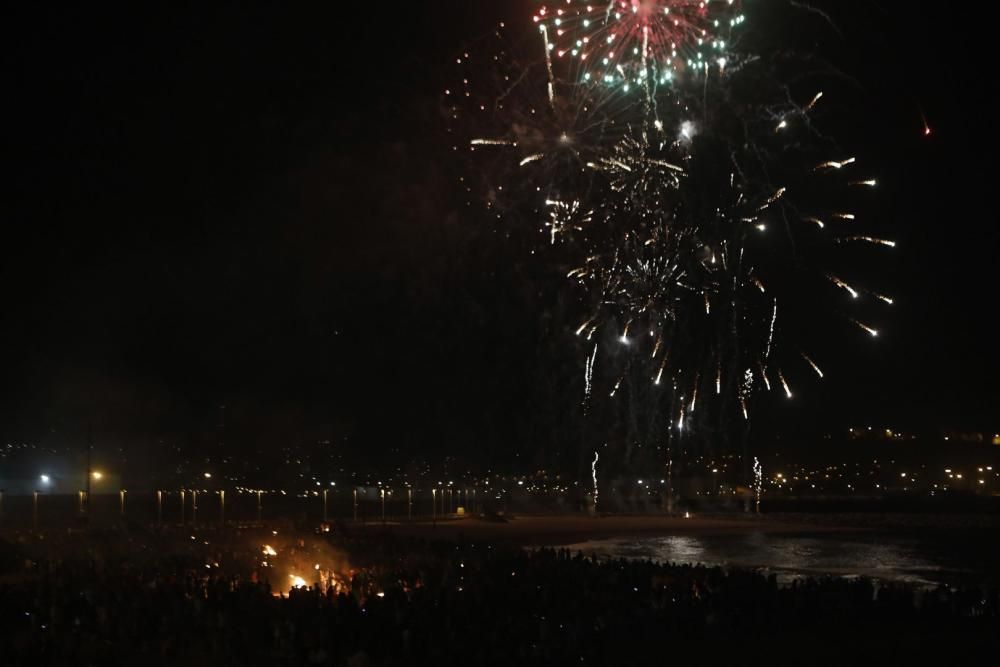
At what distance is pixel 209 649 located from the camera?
12.5m

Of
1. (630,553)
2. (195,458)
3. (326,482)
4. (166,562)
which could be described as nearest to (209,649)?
(166,562)

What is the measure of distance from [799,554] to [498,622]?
1785 centimetres

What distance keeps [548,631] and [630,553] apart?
1744 cm

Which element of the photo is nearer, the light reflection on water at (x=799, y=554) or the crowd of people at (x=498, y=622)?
the crowd of people at (x=498, y=622)

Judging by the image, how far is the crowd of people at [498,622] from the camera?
1180 cm

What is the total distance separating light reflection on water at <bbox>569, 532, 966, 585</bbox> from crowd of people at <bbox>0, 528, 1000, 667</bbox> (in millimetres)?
7715

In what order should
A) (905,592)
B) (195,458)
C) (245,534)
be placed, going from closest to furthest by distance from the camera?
(905,592)
(245,534)
(195,458)

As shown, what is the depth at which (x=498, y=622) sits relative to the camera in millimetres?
12758

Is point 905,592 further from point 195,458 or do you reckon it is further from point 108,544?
point 195,458

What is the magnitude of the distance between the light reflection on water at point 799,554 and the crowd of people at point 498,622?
7715 millimetres

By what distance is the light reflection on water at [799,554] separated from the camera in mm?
23875

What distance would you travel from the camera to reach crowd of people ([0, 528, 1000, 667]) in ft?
38.7

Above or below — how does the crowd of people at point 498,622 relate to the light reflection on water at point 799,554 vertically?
above

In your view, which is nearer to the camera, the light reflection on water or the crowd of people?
the crowd of people
